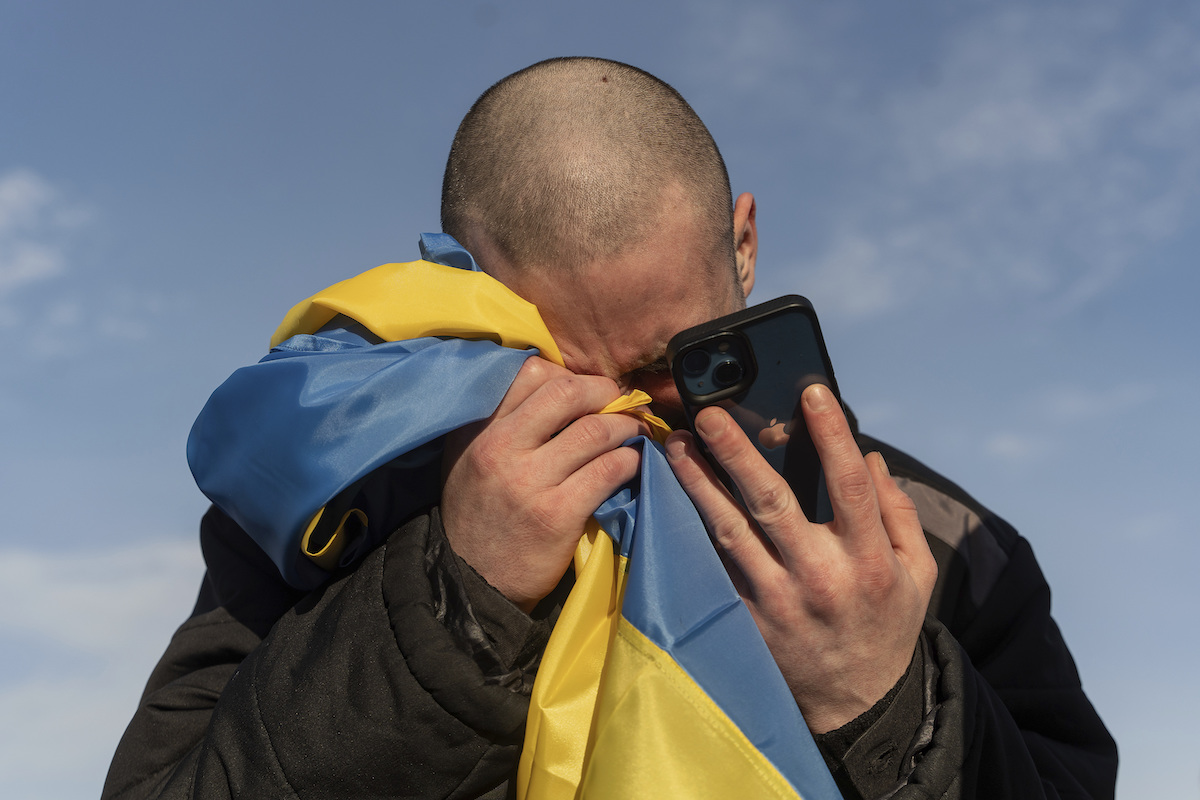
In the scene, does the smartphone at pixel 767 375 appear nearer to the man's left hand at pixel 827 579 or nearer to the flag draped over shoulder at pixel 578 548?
the man's left hand at pixel 827 579

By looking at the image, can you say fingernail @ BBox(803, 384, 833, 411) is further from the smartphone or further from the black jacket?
the black jacket

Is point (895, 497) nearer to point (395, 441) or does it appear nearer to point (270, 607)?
point (395, 441)

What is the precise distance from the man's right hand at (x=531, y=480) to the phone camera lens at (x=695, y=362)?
7.3 inches

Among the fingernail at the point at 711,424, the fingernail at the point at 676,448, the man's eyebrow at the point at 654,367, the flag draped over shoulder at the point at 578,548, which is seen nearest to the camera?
the flag draped over shoulder at the point at 578,548

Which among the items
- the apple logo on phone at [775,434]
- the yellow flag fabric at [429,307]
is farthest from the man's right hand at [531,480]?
the apple logo on phone at [775,434]

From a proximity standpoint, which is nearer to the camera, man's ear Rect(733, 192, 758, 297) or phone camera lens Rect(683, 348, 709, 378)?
phone camera lens Rect(683, 348, 709, 378)

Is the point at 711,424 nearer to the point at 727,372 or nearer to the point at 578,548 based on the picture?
the point at 727,372

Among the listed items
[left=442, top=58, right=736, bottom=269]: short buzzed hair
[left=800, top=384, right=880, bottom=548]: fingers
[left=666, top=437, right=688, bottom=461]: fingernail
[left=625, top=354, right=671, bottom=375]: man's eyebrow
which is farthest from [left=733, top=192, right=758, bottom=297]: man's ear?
[left=800, top=384, right=880, bottom=548]: fingers

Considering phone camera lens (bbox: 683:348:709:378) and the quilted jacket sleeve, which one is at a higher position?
phone camera lens (bbox: 683:348:709:378)

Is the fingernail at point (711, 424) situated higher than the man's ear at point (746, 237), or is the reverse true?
the man's ear at point (746, 237)

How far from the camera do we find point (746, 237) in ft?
7.55

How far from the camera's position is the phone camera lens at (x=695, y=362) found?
1403mm

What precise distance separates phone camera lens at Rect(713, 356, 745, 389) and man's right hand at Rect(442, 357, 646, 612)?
0.21 m

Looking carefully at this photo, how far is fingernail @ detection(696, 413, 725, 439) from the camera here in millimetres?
1352
